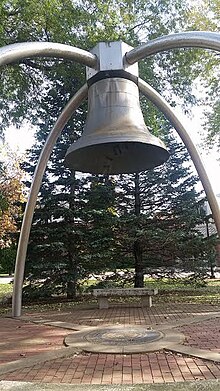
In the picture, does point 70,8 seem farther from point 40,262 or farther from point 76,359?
point 76,359

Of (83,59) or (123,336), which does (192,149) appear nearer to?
(83,59)

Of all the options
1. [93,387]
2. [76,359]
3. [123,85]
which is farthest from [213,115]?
[93,387]

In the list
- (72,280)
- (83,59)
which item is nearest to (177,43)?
Answer: (83,59)

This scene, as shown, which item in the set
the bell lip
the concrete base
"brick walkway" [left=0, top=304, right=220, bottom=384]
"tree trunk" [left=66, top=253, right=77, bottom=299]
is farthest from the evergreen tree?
the concrete base

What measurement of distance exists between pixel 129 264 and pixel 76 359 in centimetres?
783

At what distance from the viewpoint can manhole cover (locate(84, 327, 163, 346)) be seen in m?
5.67

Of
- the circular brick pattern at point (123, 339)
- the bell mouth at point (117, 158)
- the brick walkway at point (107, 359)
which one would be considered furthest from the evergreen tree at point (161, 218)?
the bell mouth at point (117, 158)

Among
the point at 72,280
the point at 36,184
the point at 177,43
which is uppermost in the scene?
the point at 177,43

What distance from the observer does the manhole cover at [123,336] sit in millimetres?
5666

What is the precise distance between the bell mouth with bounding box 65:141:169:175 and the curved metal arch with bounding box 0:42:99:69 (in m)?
1.06

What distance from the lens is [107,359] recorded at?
4.78 metres

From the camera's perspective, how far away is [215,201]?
7.11 metres

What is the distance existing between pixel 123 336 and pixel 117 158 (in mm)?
2681

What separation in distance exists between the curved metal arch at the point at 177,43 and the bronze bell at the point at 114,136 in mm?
349
